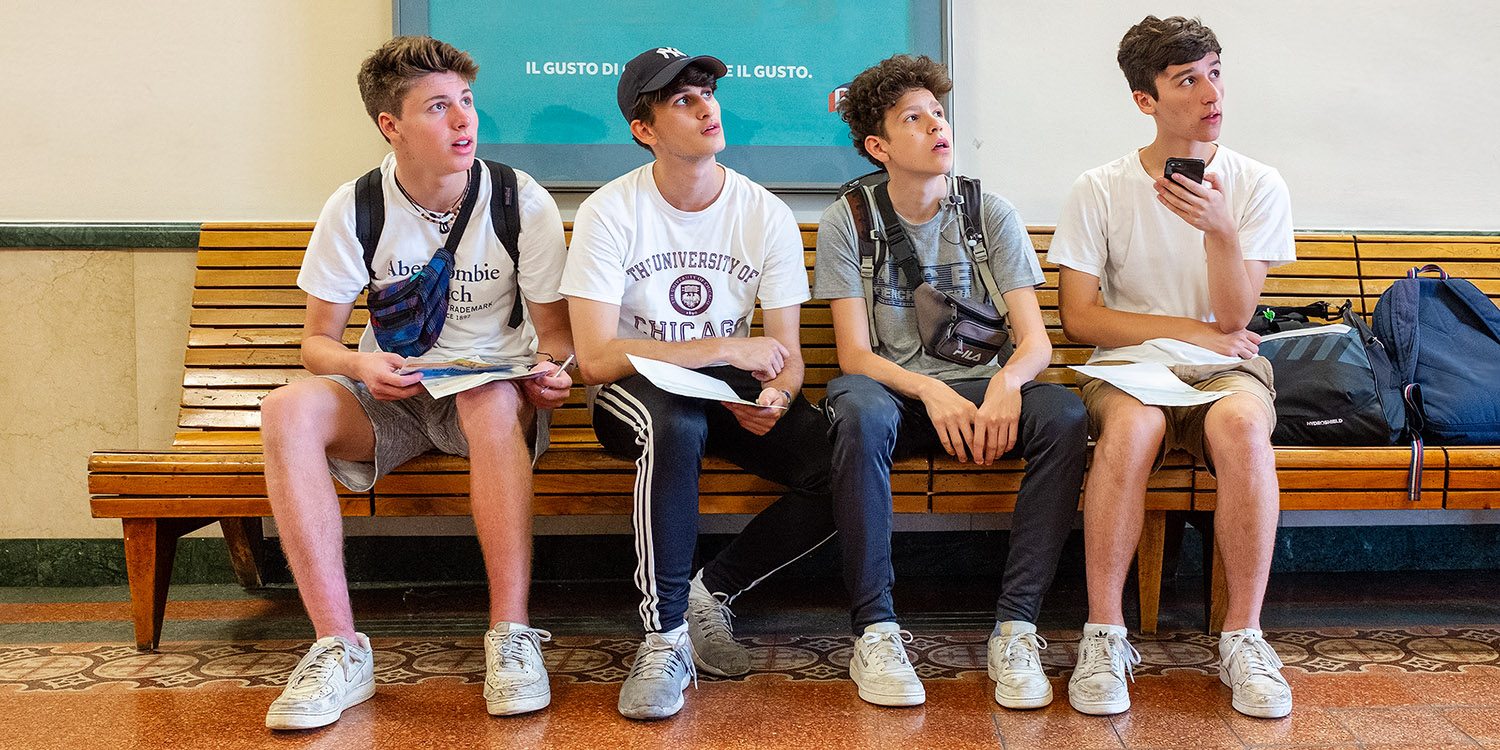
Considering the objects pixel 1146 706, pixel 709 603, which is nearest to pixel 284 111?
pixel 709 603

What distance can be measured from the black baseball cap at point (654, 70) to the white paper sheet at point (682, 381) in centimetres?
68

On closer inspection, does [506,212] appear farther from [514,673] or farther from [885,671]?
[885,671]

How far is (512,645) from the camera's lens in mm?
2176

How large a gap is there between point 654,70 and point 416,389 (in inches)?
36.9

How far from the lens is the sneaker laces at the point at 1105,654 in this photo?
2.12 m

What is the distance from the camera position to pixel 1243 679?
210cm

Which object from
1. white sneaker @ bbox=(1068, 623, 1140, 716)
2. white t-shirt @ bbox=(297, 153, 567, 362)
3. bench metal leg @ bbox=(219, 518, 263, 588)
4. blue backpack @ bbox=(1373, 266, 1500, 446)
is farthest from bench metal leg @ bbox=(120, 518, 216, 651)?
blue backpack @ bbox=(1373, 266, 1500, 446)

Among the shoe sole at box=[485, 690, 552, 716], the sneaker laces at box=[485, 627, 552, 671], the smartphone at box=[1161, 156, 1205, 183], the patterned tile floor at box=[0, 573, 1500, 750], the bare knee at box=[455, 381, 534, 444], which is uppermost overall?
the smartphone at box=[1161, 156, 1205, 183]

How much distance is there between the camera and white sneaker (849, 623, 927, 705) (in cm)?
212

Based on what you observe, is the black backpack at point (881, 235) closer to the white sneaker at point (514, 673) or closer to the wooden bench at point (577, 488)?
the wooden bench at point (577, 488)

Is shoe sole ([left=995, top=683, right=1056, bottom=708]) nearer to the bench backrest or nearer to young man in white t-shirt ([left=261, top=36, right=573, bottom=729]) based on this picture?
young man in white t-shirt ([left=261, top=36, right=573, bottom=729])

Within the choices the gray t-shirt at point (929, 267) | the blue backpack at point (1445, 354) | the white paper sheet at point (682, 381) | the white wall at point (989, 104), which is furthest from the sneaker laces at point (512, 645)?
the blue backpack at point (1445, 354)

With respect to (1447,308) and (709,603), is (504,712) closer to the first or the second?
(709,603)

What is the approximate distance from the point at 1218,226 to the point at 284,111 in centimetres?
276
